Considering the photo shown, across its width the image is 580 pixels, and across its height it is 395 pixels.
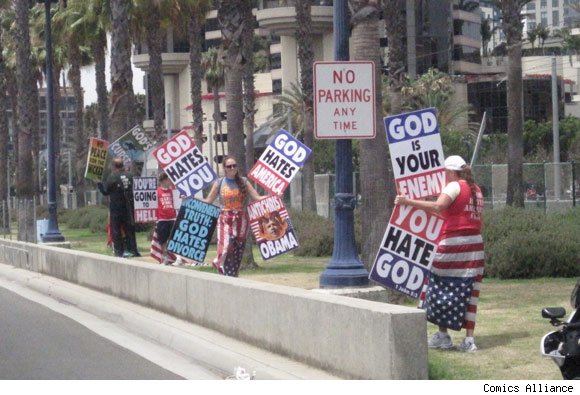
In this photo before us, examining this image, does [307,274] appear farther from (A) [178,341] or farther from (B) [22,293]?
(A) [178,341]

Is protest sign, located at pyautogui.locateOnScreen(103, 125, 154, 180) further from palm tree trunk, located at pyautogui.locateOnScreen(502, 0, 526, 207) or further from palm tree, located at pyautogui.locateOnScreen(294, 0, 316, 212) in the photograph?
palm tree, located at pyautogui.locateOnScreen(294, 0, 316, 212)

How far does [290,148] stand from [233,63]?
3.86m

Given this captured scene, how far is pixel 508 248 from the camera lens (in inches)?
719

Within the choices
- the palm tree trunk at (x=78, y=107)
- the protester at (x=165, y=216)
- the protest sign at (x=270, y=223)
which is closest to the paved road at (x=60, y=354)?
the protest sign at (x=270, y=223)

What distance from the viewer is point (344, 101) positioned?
11.8 meters

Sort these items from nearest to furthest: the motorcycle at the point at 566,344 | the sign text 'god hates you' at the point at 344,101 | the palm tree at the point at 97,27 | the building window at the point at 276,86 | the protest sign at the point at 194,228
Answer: the motorcycle at the point at 566,344 < the sign text 'god hates you' at the point at 344,101 < the protest sign at the point at 194,228 < the palm tree at the point at 97,27 < the building window at the point at 276,86

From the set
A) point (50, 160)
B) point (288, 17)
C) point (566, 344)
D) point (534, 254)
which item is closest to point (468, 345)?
point (566, 344)

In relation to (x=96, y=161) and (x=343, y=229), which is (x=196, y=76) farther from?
(x=343, y=229)

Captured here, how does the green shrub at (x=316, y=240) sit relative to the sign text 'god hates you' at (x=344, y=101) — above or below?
below

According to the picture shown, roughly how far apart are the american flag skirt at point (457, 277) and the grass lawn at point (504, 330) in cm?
32

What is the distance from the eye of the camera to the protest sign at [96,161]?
27.0m

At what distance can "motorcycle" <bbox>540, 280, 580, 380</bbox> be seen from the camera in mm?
7773

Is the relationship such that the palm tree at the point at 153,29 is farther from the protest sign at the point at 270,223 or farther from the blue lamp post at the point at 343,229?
the blue lamp post at the point at 343,229

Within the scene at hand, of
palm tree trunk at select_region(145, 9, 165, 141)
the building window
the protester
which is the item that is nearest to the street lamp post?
the protester
